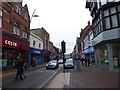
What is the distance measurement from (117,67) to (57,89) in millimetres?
10153

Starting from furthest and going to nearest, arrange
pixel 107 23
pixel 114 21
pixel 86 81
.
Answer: pixel 107 23 < pixel 114 21 < pixel 86 81

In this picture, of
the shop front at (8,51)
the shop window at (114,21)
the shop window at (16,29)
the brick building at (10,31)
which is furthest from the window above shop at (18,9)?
the shop window at (114,21)

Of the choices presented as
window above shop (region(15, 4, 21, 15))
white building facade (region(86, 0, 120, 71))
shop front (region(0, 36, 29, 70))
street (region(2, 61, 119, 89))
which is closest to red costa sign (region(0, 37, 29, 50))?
shop front (region(0, 36, 29, 70))

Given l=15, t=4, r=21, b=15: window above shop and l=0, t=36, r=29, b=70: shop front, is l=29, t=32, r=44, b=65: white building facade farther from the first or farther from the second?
l=15, t=4, r=21, b=15: window above shop

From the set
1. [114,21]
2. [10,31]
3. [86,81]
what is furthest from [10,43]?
[114,21]

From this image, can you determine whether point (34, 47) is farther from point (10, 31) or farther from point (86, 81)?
point (86, 81)

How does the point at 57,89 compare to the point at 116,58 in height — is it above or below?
below

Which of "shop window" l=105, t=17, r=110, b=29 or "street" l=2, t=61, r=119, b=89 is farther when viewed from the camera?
"shop window" l=105, t=17, r=110, b=29

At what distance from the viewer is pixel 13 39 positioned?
54.3ft

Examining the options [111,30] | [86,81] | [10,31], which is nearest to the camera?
[86,81]

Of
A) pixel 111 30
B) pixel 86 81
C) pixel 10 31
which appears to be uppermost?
pixel 10 31

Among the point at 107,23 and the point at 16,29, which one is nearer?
the point at 107,23

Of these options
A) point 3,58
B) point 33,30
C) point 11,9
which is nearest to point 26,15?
Answer: point 11,9

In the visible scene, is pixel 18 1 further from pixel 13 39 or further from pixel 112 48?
pixel 112 48
